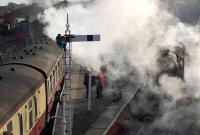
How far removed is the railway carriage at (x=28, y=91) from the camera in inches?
360

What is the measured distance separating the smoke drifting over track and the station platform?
6.48 ft

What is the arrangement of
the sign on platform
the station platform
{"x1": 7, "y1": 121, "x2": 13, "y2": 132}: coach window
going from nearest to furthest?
{"x1": 7, "y1": 121, "x2": 13, "y2": 132}: coach window < the sign on platform < the station platform

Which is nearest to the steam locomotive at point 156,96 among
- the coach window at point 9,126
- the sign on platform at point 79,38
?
the sign on platform at point 79,38

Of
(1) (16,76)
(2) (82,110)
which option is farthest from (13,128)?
(2) (82,110)

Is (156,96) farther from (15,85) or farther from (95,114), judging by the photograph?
(15,85)

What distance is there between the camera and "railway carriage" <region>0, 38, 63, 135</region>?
30.0ft

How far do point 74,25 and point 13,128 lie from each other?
1415 centimetres

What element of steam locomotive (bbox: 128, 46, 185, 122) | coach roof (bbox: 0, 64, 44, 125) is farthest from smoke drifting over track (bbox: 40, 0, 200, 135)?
coach roof (bbox: 0, 64, 44, 125)

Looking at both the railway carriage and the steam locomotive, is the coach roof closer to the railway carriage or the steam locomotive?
the railway carriage

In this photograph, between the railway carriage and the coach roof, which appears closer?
the coach roof

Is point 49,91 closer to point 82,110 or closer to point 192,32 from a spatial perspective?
point 82,110

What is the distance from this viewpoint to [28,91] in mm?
10516

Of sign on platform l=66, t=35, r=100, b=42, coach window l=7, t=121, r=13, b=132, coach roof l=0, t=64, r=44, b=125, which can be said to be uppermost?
sign on platform l=66, t=35, r=100, b=42

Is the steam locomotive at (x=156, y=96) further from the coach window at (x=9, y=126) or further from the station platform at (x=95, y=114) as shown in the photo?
the coach window at (x=9, y=126)
